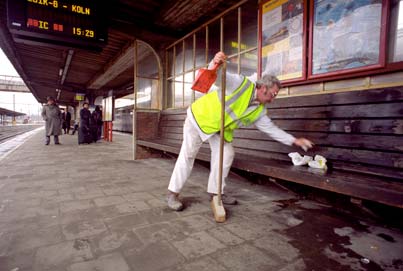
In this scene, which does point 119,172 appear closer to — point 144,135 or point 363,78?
point 144,135

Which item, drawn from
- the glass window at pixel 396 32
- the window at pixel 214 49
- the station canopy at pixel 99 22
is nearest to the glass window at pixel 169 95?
the window at pixel 214 49

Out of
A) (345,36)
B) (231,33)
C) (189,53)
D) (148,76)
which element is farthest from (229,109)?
(148,76)

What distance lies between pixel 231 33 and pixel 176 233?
14.3 ft

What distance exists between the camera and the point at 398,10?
225 centimetres

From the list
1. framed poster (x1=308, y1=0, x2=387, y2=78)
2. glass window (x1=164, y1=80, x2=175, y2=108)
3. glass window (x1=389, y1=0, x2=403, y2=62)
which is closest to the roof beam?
glass window (x1=164, y1=80, x2=175, y2=108)

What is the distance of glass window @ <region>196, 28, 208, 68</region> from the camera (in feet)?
18.6

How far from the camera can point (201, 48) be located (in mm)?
5773

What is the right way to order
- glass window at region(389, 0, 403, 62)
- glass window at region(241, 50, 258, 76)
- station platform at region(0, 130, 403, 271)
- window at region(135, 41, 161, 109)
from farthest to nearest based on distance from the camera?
1. window at region(135, 41, 161, 109)
2. glass window at region(241, 50, 258, 76)
3. glass window at region(389, 0, 403, 62)
4. station platform at region(0, 130, 403, 271)

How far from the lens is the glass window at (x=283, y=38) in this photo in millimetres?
3199

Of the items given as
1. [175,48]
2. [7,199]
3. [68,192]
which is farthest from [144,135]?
[7,199]

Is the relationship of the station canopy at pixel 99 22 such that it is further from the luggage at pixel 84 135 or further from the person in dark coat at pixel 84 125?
the luggage at pixel 84 135

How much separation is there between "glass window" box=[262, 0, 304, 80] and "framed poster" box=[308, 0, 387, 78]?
203 millimetres

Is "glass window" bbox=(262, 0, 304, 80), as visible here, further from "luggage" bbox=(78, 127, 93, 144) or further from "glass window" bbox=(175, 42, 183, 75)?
"luggage" bbox=(78, 127, 93, 144)

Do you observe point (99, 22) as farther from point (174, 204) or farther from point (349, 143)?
point (349, 143)
